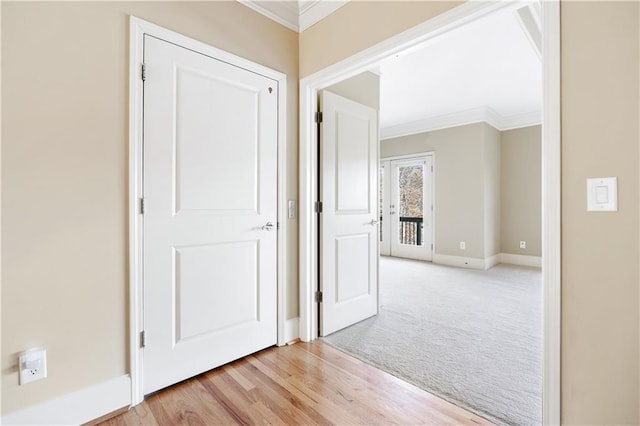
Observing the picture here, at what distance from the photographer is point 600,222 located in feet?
3.79

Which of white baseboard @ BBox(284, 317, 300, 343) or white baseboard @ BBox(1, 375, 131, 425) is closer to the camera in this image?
white baseboard @ BBox(1, 375, 131, 425)

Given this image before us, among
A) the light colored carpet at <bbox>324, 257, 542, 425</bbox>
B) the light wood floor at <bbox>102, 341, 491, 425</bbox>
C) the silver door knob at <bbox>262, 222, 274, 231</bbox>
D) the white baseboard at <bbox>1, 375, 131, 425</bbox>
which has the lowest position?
the light wood floor at <bbox>102, 341, 491, 425</bbox>

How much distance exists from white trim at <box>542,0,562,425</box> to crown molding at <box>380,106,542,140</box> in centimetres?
409

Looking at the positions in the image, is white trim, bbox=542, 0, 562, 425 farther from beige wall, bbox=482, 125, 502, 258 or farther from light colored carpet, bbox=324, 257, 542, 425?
beige wall, bbox=482, 125, 502, 258

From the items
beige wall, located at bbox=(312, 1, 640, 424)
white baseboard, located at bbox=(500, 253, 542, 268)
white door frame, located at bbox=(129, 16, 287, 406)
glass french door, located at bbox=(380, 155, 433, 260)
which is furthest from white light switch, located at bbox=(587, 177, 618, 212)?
white baseboard, located at bbox=(500, 253, 542, 268)

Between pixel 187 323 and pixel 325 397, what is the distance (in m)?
0.91

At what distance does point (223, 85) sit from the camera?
198cm

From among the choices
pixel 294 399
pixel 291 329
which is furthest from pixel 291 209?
pixel 294 399

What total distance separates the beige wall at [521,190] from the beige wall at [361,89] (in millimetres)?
3763

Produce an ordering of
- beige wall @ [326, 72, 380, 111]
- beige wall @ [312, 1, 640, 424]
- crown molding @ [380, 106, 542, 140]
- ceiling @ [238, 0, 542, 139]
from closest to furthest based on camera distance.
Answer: beige wall @ [312, 1, 640, 424]
ceiling @ [238, 0, 542, 139]
beige wall @ [326, 72, 380, 111]
crown molding @ [380, 106, 542, 140]

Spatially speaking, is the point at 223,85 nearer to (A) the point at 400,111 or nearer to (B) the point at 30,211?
(B) the point at 30,211

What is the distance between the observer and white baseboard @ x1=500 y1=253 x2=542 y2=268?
5180 millimetres

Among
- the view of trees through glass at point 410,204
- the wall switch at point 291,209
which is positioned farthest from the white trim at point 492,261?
the wall switch at point 291,209

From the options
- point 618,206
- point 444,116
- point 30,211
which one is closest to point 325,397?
point 618,206
